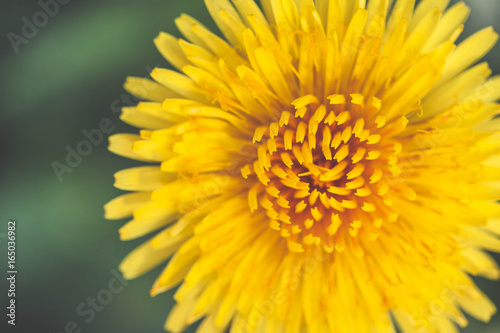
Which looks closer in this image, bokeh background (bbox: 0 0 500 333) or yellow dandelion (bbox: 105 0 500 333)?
yellow dandelion (bbox: 105 0 500 333)

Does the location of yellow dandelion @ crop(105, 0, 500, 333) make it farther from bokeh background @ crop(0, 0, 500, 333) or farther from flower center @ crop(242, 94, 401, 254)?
bokeh background @ crop(0, 0, 500, 333)

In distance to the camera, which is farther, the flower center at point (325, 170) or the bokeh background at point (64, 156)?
the bokeh background at point (64, 156)

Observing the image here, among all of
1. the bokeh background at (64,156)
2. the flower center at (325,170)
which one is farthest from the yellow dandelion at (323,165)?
the bokeh background at (64,156)

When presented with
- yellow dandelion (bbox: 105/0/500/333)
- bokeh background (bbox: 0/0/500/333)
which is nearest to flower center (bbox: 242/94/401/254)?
yellow dandelion (bbox: 105/0/500/333)

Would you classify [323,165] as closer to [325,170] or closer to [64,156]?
[325,170]

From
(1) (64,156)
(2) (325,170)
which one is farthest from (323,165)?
(1) (64,156)

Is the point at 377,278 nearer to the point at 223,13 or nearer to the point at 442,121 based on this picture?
the point at 442,121

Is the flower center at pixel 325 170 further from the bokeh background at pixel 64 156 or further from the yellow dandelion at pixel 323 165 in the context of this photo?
the bokeh background at pixel 64 156

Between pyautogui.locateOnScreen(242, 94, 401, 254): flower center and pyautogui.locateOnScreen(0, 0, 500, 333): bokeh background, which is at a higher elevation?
pyautogui.locateOnScreen(0, 0, 500, 333): bokeh background

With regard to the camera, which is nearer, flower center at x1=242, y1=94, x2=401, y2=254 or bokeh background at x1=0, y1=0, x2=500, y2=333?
flower center at x1=242, y1=94, x2=401, y2=254
